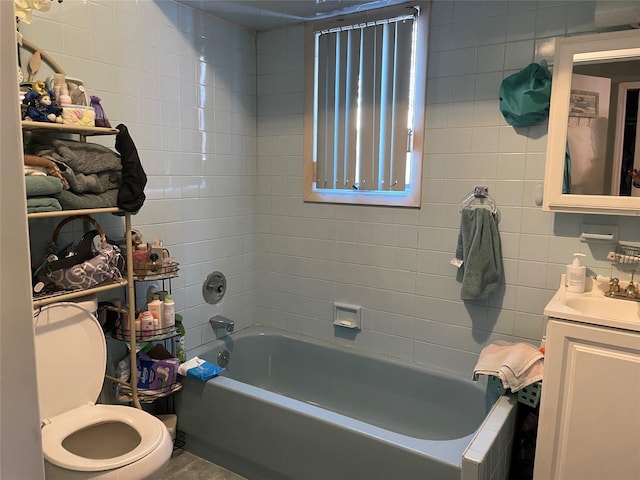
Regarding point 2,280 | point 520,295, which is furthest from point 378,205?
point 2,280

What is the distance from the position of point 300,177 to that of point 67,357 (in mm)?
1624

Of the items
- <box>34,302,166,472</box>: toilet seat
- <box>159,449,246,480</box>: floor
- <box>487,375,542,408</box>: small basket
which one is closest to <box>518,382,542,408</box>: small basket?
<box>487,375,542,408</box>: small basket

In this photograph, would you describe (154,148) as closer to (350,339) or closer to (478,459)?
(350,339)

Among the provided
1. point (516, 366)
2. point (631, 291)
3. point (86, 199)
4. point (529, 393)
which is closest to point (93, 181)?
point (86, 199)

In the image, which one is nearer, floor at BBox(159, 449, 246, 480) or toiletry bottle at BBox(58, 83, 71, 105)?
toiletry bottle at BBox(58, 83, 71, 105)

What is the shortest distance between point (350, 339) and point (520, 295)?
101 centimetres

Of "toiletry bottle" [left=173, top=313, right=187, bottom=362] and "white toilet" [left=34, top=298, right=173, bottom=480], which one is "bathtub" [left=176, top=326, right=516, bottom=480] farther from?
"white toilet" [left=34, top=298, right=173, bottom=480]

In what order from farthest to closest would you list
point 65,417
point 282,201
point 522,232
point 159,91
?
point 282,201 < point 159,91 < point 522,232 < point 65,417

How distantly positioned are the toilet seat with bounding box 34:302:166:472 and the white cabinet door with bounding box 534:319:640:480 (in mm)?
1477

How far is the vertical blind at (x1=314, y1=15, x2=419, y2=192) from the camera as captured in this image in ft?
8.56

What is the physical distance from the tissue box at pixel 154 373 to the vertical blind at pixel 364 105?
4.37 ft

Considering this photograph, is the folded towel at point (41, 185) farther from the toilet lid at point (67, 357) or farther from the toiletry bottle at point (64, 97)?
the toilet lid at point (67, 357)

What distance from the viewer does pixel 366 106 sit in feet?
8.98

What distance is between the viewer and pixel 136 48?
7.89ft
